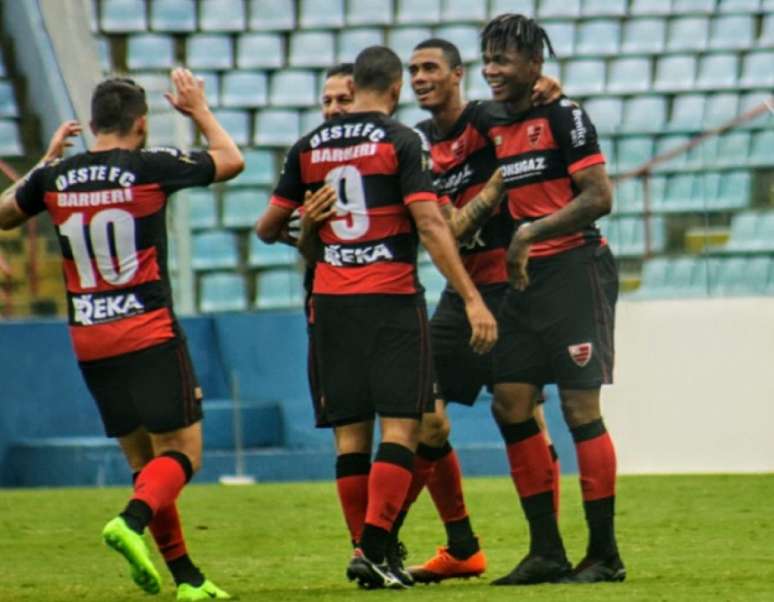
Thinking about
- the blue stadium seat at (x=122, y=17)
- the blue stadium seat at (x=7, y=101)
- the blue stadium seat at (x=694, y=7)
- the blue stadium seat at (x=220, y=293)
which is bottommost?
the blue stadium seat at (x=220, y=293)

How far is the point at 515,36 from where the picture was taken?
23.6 ft

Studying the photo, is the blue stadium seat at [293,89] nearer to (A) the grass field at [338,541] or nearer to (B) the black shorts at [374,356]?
(A) the grass field at [338,541]

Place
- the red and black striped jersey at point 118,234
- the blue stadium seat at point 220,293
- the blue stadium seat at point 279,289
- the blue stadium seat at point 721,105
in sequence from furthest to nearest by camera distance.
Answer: the blue stadium seat at point 721,105, the blue stadium seat at point 220,293, the blue stadium seat at point 279,289, the red and black striped jersey at point 118,234

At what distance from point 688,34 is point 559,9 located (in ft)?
4.02

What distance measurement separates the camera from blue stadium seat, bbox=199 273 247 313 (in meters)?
14.6

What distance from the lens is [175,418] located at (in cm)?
663

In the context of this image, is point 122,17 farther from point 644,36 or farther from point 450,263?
point 450,263

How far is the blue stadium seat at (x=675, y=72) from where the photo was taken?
18.3 m

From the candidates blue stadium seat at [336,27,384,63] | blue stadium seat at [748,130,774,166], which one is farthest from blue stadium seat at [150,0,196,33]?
blue stadium seat at [748,130,774,166]

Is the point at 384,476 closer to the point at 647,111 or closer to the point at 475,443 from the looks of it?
the point at 475,443

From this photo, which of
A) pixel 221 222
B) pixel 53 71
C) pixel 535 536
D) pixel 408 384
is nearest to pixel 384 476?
pixel 408 384

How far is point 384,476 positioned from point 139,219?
3.86ft

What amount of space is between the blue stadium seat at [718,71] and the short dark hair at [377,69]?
11.6 meters

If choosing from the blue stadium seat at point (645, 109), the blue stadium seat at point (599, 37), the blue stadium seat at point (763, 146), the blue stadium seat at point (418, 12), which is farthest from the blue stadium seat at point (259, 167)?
the blue stadium seat at point (763, 146)
